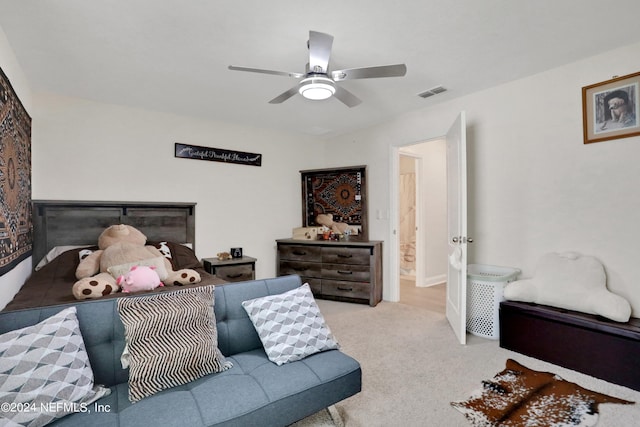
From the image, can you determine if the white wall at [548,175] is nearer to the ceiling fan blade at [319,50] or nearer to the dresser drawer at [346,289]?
the dresser drawer at [346,289]

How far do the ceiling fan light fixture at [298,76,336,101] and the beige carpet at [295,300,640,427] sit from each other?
6.65ft

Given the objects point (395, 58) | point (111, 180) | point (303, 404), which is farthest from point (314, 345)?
point (111, 180)

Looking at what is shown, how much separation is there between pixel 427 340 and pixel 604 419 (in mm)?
1260

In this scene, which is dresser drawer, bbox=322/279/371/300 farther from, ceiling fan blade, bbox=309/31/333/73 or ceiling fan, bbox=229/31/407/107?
ceiling fan blade, bbox=309/31/333/73

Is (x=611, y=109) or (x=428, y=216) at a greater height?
(x=611, y=109)

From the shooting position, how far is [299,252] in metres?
4.35

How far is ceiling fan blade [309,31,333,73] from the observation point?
71.3 inches

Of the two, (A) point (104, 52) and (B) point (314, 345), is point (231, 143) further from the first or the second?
(B) point (314, 345)

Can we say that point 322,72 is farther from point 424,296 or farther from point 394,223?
point 424,296

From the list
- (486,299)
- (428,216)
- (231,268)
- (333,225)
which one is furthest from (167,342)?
(428,216)

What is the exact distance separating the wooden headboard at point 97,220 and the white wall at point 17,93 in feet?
1.02

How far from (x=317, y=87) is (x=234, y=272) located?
2402 mm

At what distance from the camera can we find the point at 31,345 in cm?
118

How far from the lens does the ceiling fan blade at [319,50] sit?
5.94 ft
